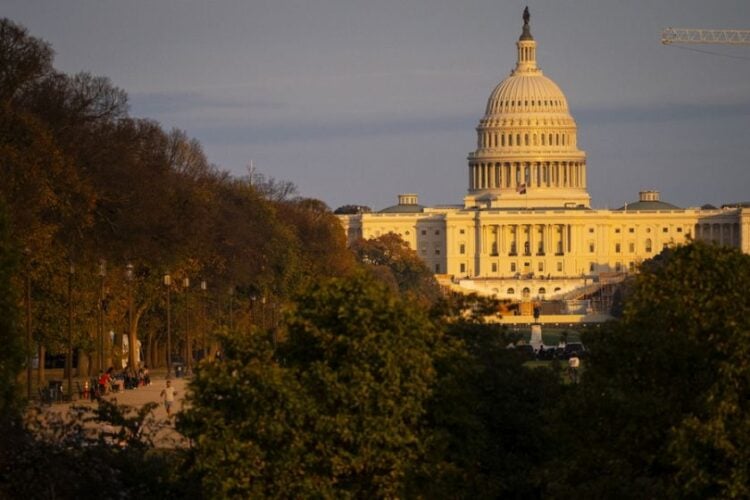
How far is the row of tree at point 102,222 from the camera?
67125 millimetres

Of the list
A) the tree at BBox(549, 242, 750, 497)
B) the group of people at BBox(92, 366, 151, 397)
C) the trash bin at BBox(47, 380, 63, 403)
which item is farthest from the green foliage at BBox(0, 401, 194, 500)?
the group of people at BBox(92, 366, 151, 397)

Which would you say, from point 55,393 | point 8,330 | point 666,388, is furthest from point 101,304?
point 666,388

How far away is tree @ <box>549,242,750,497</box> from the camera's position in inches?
1314

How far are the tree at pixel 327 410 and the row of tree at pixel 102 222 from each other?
23750 millimetres

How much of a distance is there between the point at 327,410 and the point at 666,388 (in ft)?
15.5

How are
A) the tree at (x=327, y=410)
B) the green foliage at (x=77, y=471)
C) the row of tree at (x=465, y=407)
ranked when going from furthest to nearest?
the green foliage at (x=77, y=471) → the tree at (x=327, y=410) → the row of tree at (x=465, y=407)

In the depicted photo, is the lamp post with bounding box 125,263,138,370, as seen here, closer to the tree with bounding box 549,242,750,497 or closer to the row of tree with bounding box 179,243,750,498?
the row of tree with bounding box 179,243,750,498

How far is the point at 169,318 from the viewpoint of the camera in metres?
83.4

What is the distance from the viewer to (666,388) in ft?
115

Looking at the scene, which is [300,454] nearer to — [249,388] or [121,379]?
[249,388]

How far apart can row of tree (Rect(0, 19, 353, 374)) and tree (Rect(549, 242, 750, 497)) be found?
26471mm

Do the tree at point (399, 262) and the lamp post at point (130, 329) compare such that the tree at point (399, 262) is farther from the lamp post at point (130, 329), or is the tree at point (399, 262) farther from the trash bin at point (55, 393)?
the trash bin at point (55, 393)

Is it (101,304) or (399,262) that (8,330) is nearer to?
(101,304)

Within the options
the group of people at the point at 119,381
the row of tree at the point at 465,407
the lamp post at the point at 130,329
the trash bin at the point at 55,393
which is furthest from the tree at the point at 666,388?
the lamp post at the point at 130,329
